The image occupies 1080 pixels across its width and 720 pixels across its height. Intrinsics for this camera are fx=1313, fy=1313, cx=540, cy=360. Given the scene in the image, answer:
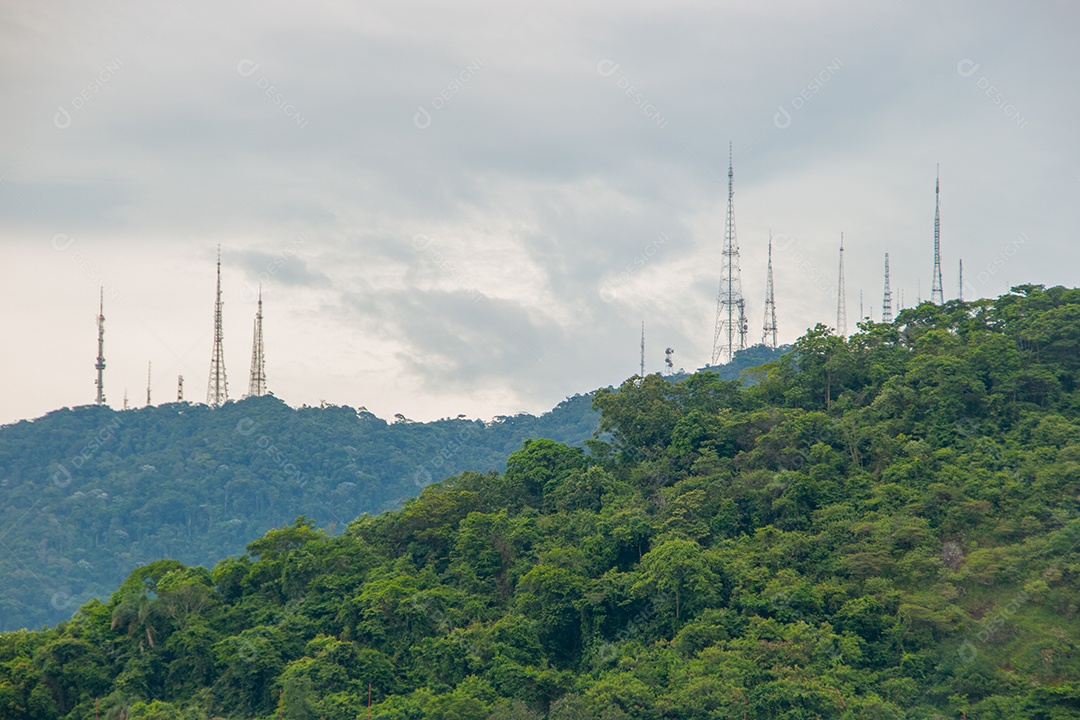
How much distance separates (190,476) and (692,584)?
64.0m

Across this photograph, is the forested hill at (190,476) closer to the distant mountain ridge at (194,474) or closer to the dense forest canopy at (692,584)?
the distant mountain ridge at (194,474)

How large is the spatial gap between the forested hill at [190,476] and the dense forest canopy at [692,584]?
4294 centimetres

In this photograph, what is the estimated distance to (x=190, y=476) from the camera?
93.6m

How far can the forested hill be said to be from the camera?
8594cm

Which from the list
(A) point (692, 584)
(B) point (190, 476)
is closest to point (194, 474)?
(B) point (190, 476)

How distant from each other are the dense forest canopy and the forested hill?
42.9m

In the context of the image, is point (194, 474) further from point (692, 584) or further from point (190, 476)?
point (692, 584)

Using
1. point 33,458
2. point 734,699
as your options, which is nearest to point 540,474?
point 734,699

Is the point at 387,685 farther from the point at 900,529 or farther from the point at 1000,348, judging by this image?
the point at 1000,348

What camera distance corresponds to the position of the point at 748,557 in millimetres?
38344

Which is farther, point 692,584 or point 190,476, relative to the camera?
point 190,476

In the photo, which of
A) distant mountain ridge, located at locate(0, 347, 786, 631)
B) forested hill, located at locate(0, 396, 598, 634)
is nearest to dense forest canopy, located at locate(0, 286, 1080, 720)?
distant mountain ridge, located at locate(0, 347, 786, 631)

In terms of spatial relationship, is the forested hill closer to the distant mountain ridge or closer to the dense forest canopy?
the distant mountain ridge

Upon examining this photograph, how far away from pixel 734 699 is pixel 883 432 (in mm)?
13387
